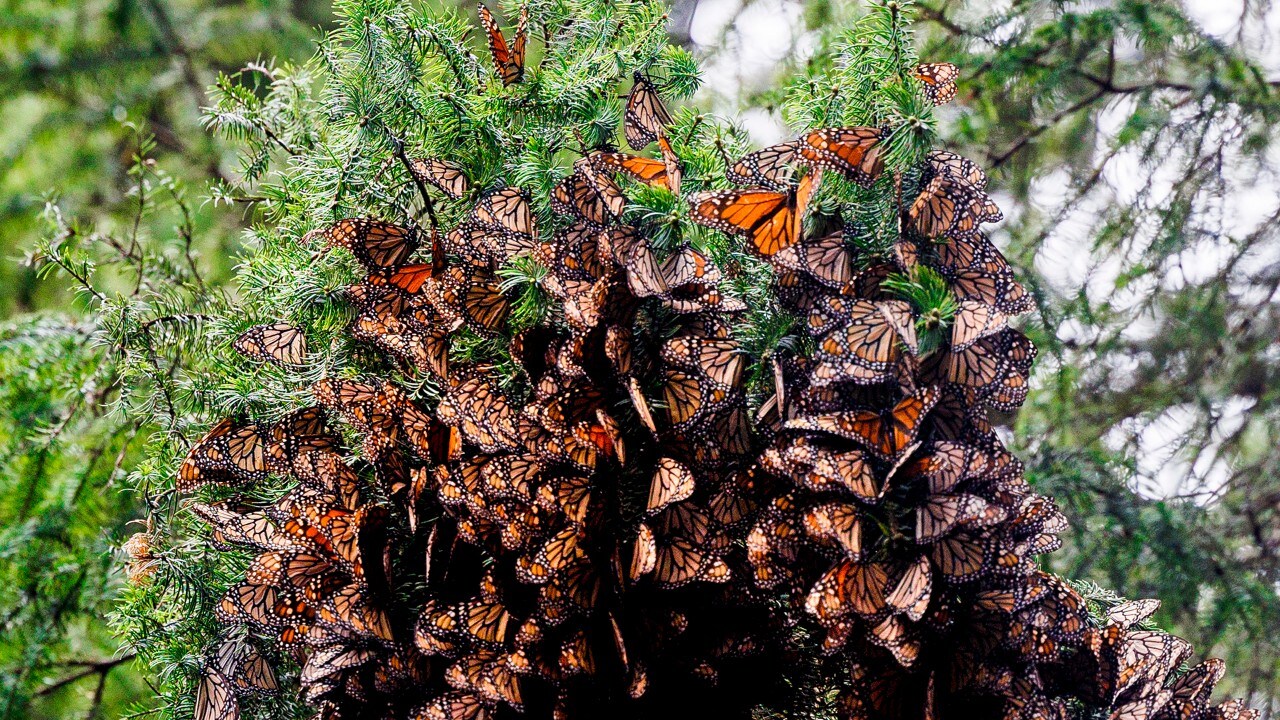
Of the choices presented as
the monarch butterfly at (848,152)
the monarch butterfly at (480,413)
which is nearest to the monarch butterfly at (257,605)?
the monarch butterfly at (480,413)

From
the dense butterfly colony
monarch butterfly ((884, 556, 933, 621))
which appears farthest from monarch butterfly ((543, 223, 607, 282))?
monarch butterfly ((884, 556, 933, 621))

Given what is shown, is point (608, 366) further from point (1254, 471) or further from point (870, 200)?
point (1254, 471)

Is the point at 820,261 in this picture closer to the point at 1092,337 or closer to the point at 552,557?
the point at 552,557

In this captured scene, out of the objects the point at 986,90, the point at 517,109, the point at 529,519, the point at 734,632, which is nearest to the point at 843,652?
the point at 734,632

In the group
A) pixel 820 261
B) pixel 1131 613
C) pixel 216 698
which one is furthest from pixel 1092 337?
pixel 216 698

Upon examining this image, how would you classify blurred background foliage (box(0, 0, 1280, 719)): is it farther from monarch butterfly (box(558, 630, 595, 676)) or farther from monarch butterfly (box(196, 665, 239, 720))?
monarch butterfly (box(558, 630, 595, 676))
